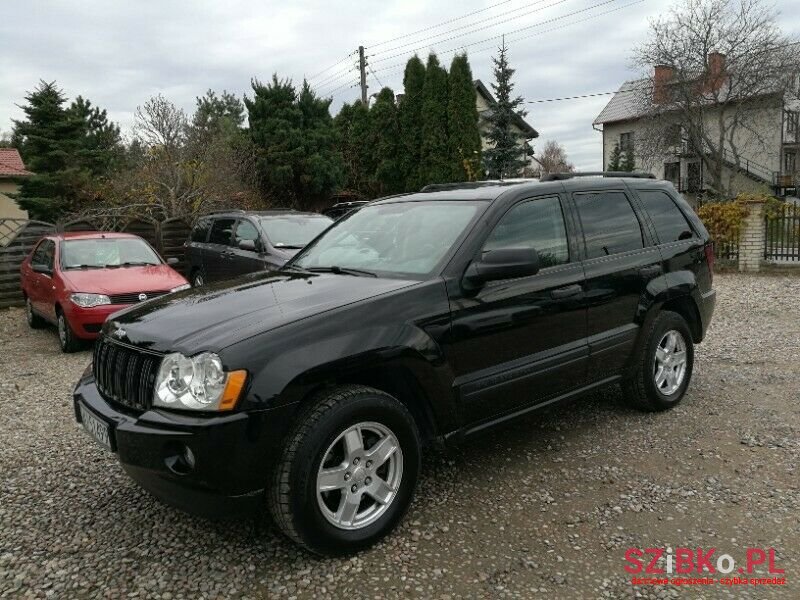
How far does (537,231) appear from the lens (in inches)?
153

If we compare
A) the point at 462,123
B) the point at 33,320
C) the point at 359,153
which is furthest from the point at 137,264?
the point at 359,153

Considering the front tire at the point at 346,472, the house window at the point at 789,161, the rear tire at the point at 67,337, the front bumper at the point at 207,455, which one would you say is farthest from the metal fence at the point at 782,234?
the house window at the point at 789,161

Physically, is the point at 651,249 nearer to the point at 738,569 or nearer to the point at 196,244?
the point at 738,569

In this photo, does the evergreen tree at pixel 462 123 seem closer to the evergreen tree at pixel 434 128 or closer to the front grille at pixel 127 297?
the evergreen tree at pixel 434 128

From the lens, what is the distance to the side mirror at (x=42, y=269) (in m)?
8.21

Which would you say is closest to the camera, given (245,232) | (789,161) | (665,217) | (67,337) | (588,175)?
(588,175)

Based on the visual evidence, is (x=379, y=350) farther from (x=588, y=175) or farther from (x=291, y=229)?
(x=291, y=229)

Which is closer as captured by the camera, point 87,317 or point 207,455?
point 207,455

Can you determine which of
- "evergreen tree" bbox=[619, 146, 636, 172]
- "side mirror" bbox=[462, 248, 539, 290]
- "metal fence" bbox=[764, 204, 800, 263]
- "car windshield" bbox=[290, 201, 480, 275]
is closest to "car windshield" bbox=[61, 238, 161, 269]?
"car windshield" bbox=[290, 201, 480, 275]

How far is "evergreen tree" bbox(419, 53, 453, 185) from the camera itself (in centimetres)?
2497

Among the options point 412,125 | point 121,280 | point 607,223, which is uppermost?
point 412,125

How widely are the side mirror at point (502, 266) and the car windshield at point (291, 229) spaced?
566 centimetres

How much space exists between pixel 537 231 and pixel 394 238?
91 centimetres

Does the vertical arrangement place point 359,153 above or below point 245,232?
above
